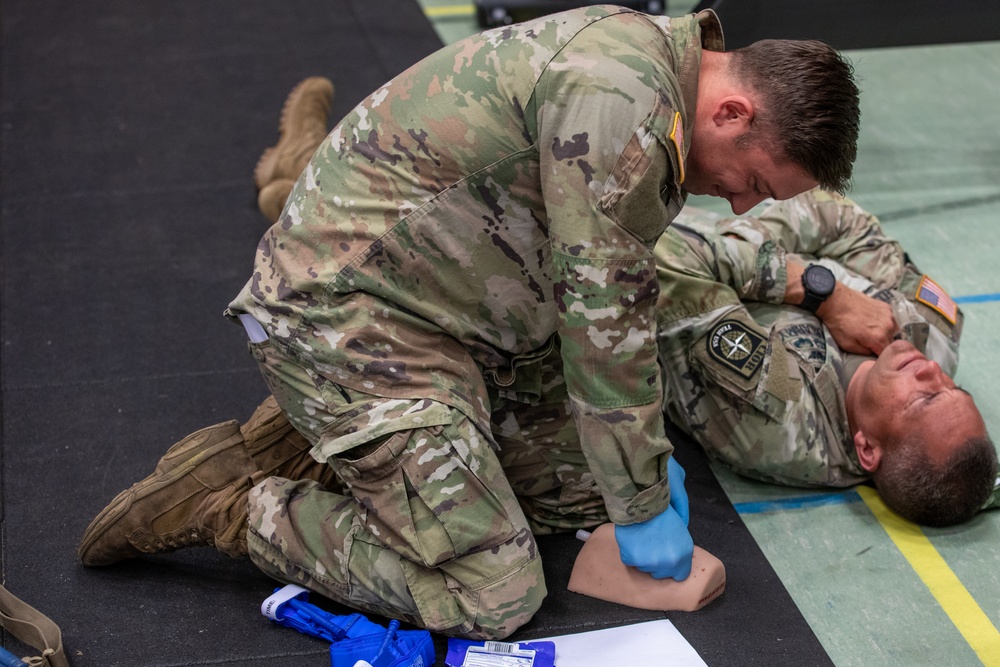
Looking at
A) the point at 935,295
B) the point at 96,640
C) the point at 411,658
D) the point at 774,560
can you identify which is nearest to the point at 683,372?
the point at 774,560

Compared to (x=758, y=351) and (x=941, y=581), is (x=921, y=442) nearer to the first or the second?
(x=941, y=581)

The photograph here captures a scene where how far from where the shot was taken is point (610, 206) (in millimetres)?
1698

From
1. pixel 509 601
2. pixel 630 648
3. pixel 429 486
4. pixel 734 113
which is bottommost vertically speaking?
pixel 630 648

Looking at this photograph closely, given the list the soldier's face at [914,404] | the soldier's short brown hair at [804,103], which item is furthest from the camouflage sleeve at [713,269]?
the soldier's short brown hair at [804,103]

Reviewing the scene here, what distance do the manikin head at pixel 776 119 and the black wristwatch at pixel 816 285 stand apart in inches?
32.2

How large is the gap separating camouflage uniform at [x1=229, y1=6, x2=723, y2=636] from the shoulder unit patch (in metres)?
0.48

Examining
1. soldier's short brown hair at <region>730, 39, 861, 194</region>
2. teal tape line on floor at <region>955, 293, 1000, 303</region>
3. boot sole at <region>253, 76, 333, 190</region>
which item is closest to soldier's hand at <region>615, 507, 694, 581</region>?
soldier's short brown hair at <region>730, 39, 861, 194</region>

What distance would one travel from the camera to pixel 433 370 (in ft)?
6.61

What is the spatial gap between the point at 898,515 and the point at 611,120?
4.44 ft

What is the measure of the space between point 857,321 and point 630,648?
43.4 inches

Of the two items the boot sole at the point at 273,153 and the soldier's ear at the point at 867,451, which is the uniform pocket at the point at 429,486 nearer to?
the soldier's ear at the point at 867,451

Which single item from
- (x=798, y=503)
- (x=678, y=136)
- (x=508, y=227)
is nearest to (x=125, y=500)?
(x=508, y=227)

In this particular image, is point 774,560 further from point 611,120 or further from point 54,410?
point 54,410

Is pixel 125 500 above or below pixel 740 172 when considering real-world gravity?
below
